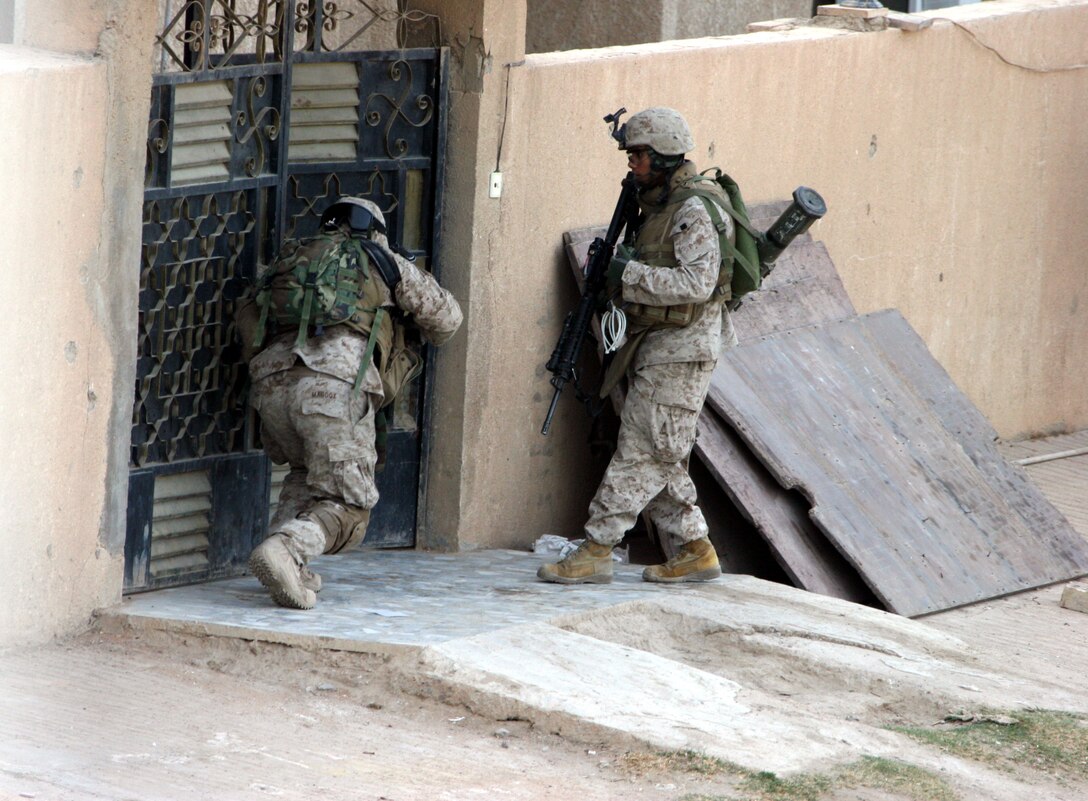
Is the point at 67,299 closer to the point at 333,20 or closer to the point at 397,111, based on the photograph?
the point at 333,20

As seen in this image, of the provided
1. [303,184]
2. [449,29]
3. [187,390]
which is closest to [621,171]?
[449,29]

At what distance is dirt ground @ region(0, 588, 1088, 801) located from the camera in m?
4.97

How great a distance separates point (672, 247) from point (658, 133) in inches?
16.9

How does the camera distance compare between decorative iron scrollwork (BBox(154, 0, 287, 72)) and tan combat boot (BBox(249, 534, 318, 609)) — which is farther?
decorative iron scrollwork (BBox(154, 0, 287, 72))

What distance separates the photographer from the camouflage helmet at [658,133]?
22.7 ft

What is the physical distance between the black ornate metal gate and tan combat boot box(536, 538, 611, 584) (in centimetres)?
91

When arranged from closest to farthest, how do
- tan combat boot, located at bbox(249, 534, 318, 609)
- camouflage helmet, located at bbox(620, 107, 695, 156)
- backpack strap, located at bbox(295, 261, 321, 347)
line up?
tan combat boot, located at bbox(249, 534, 318, 609), backpack strap, located at bbox(295, 261, 321, 347), camouflage helmet, located at bbox(620, 107, 695, 156)

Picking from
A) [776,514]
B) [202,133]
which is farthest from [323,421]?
[776,514]

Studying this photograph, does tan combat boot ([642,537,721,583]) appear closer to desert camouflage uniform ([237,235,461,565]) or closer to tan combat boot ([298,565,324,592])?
desert camouflage uniform ([237,235,461,565])

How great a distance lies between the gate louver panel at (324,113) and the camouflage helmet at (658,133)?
1.13 metres

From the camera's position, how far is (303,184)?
7.20 meters

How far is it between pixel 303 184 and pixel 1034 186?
5.36 meters

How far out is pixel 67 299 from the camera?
5.91m

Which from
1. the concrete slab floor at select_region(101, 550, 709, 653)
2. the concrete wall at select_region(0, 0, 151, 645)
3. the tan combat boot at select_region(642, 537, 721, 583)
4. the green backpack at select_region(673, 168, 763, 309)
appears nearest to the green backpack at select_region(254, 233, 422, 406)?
the concrete wall at select_region(0, 0, 151, 645)
